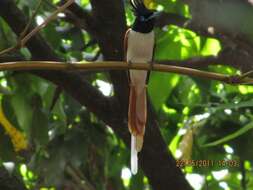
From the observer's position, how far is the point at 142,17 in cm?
289

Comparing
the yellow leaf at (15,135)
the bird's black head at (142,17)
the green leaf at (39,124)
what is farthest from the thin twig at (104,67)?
the green leaf at (39,124)

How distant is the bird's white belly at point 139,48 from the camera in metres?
2.93

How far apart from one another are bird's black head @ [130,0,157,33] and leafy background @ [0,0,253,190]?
26 cm

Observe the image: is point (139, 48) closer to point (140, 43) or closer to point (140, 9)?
point (140, 43)

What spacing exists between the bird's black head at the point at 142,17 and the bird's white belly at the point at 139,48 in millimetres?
29

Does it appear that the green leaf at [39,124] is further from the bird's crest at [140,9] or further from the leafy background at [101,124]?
the bird's crest at [140,9]

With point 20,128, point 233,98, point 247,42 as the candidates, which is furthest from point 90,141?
point 247,42

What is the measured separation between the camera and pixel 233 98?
3012 millimetres

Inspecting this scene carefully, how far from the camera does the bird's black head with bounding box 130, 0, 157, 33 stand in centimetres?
288

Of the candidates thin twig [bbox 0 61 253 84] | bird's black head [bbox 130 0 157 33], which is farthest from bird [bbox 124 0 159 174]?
thin twig [bbox 0 61 253 84]

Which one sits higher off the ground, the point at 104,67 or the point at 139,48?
the point at 104,67

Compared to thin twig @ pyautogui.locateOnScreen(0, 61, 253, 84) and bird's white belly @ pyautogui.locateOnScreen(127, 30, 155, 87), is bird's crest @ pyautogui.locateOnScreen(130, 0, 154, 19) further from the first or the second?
thin twig @ pyautogui.locateOnScreen(0, 61, 253, 84)

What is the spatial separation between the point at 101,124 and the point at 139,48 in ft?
2.49
